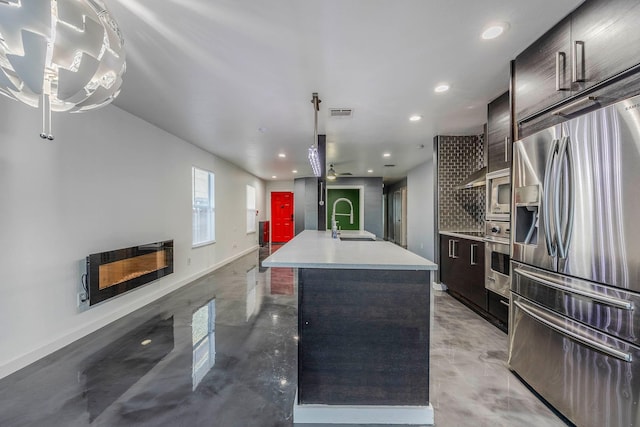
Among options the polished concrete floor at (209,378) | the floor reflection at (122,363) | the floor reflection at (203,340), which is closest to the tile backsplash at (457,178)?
the polished concrete floor at (209,378)

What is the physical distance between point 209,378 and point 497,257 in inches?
118

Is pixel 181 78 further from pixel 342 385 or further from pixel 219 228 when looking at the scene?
pixel 219 228

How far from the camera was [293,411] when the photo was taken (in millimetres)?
1697

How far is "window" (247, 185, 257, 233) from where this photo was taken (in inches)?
339

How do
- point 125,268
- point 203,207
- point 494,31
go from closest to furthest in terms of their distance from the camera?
1. point 494,31
2. point 125,268
3. point 203,207

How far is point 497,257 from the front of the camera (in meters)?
2.87

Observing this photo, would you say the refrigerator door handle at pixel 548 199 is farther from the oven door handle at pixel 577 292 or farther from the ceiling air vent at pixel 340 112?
the ceiling air vent at pixel 340 112

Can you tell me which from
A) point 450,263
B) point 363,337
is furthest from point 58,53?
point 450,263

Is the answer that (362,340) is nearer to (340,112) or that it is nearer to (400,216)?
(340,112)

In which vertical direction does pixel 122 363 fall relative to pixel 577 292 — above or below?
below

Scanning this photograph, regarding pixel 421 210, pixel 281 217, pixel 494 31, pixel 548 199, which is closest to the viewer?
pixel 548 199

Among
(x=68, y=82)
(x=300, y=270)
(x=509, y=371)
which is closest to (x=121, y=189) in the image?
(x=68, y=82)

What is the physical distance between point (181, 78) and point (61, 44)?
5.31 ft

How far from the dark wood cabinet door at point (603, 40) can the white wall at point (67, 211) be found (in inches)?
163
